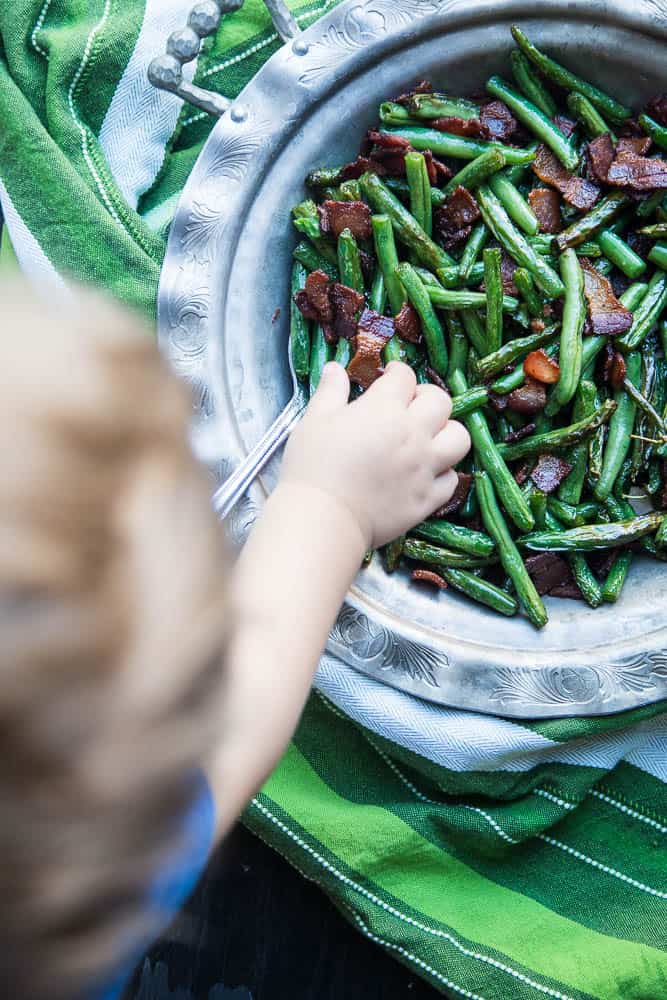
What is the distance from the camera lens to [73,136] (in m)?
2.22

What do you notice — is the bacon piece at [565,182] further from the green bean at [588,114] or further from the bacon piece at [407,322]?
the bacon piece at [407,322]

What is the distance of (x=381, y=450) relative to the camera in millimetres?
1751

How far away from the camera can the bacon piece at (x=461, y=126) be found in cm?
200

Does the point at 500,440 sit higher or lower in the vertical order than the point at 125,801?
lower

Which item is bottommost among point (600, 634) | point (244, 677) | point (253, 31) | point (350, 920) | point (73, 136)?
point (350, 920)

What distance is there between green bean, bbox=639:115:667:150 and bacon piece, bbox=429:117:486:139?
0.33 meters

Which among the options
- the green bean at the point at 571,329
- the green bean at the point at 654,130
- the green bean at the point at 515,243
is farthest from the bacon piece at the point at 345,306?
the green bean at the point at 654,130

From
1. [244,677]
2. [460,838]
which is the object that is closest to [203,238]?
[244,677]

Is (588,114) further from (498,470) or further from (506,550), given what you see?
(506,550)

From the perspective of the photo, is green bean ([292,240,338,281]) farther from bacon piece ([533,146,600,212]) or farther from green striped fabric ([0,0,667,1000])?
bacon piece ([533,146,600,212])

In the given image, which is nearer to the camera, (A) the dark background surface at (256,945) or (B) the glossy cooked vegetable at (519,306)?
(B) the glossy cooked vegetable at (519,306)

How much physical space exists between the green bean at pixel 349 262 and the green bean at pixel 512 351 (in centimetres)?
32

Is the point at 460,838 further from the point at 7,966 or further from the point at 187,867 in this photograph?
the point at 7,966

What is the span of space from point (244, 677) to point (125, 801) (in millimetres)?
505
